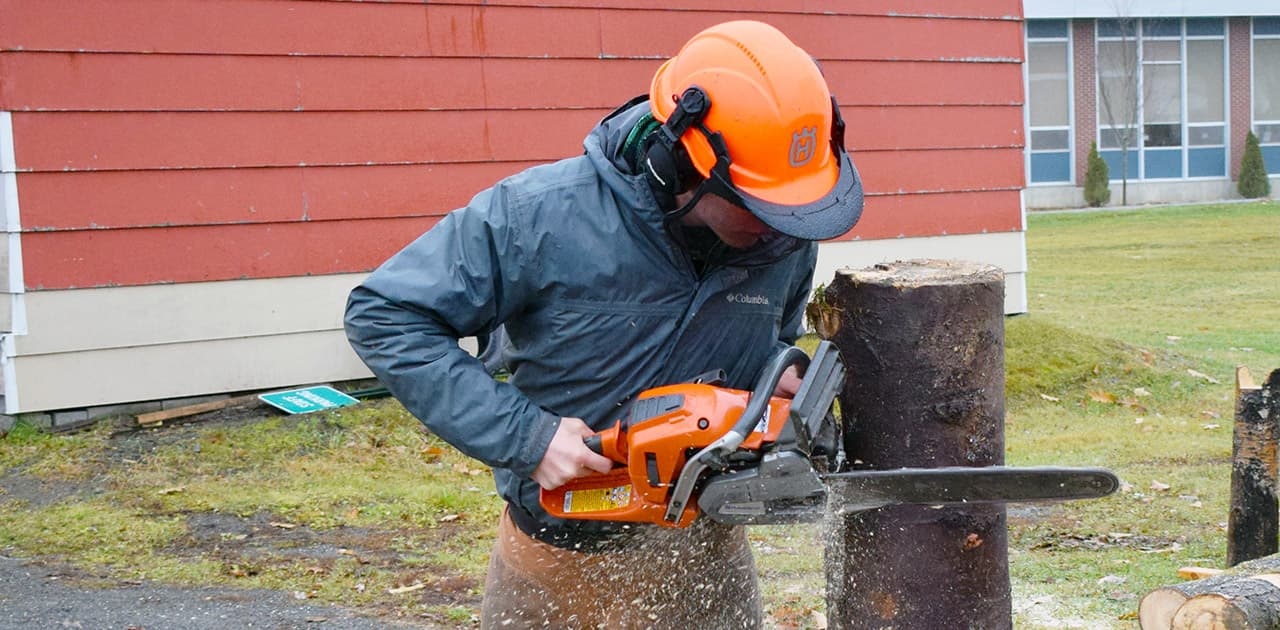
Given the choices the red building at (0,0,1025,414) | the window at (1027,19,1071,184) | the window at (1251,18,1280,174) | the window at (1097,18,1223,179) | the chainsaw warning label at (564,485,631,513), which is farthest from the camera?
the window at (1251,18,1280,174)

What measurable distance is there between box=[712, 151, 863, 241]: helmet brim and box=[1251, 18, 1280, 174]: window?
29871 mm

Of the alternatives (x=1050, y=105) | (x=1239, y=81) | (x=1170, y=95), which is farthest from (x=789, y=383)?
(x=1239, y=81)

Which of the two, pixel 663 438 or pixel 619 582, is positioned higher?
pixel 663 438

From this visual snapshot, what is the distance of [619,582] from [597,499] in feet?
1.15

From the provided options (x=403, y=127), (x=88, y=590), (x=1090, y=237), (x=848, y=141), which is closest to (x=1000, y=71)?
(x=848, y=141)

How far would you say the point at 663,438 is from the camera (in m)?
2.48

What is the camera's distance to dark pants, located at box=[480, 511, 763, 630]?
294 cm

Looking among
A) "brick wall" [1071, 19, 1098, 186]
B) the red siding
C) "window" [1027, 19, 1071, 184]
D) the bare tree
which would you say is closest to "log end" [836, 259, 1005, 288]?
the red siding

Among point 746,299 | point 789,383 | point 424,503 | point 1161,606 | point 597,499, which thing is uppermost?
point 746,299

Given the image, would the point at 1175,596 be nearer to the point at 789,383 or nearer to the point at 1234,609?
the point at 1234,609

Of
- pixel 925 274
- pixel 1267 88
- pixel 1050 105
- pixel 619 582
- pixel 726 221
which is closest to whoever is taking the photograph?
pixel 726 221

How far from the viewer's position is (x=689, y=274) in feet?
8.69

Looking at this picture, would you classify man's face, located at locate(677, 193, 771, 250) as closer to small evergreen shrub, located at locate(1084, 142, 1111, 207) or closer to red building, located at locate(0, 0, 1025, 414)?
red building, located at locate(0, 0, 1025, 414)

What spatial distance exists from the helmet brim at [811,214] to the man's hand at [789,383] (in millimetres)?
370
